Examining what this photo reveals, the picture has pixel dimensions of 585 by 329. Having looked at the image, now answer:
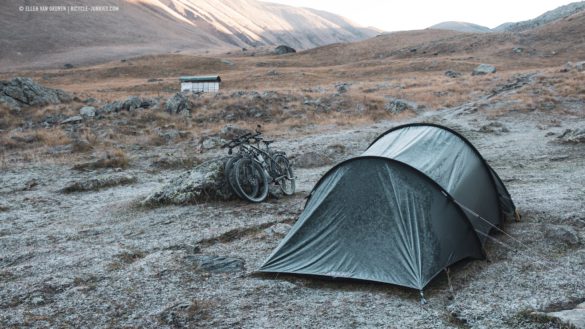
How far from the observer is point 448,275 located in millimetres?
6742

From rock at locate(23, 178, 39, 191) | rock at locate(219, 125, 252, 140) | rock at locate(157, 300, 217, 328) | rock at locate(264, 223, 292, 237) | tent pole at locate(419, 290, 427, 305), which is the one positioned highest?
rock at locate(219, 125, 252, 140)

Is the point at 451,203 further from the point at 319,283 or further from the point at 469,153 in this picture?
the point at 319,283

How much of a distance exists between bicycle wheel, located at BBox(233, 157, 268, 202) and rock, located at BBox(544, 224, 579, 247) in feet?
21.2

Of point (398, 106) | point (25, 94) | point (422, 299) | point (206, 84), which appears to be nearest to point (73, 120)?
point (25, 94)

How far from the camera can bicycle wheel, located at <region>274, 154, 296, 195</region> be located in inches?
488

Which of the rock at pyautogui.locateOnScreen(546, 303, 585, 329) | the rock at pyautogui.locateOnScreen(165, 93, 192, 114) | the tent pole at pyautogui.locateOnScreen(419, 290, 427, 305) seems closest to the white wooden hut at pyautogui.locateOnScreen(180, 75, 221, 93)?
the rock at pyautogui.locateOnScreen(165, 93, 192, 114)

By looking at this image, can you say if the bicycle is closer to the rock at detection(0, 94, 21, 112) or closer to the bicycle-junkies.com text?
the rock at detection(0, 94, 21, 112)

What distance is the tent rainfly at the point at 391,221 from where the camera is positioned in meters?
6.74

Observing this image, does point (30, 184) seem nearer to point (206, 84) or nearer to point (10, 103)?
point (10, 103)

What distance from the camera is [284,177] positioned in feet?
40.5

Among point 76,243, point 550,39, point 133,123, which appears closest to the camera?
point 76,243

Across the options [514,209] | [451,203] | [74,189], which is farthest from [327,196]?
[74,189]

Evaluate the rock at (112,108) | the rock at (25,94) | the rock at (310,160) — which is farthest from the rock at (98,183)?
Result: the rock at (25,94)

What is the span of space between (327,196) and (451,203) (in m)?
1.98
